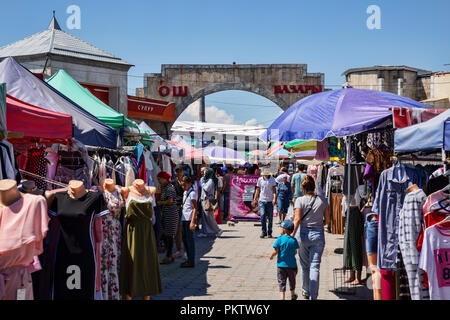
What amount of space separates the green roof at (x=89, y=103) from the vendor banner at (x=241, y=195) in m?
8.77

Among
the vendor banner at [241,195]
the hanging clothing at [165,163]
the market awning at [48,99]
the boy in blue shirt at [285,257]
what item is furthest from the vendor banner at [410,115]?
the vendor banner at [241,195]

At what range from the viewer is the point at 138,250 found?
7.01 meters

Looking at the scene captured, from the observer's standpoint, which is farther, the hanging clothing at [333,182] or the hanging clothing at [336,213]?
the hanging clothing at [333,182]

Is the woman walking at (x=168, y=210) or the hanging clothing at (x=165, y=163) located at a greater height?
the hanging clothing at (x=165, y=163)

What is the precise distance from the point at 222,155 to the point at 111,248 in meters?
19.8

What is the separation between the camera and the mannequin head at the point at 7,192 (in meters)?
4.61

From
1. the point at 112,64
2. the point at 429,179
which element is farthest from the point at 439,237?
the point at 112,64

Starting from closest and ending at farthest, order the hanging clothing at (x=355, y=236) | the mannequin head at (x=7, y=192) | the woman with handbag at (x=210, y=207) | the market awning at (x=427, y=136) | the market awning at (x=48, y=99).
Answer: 1. the mannequin head at (x=7, y=192)
2. the market awning at (x=427, y=136)
3. the market awning at (x=48, y=99)
4. the hanging clothing at (x=355, y=236)
5. the woman with handbag at (x=210, y=207)

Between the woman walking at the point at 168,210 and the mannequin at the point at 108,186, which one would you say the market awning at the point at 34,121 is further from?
the woman walking at the point at 168,210

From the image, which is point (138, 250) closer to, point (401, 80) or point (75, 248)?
point (75, 248)

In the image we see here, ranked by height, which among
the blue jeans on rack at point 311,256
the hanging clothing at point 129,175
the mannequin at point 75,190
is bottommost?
the blue jeans on rack at point 311,256
